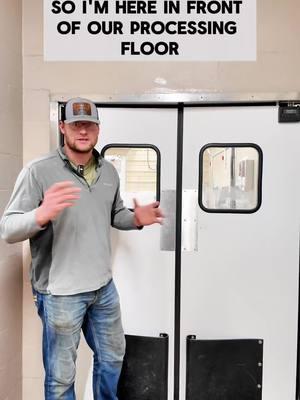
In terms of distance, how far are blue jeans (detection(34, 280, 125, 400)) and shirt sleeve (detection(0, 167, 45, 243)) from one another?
12.4 inches

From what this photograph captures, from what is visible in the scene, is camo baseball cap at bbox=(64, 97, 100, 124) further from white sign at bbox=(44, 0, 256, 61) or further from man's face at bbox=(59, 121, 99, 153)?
white sign at bbox=(44, 0, 256, 61)

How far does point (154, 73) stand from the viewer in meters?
2.05

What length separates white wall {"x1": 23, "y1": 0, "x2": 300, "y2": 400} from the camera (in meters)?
2.01

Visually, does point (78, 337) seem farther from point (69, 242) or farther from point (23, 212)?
point (23, 212)

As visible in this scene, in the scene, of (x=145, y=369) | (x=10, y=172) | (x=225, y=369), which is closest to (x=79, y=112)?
Answer: (x=10, y=172)

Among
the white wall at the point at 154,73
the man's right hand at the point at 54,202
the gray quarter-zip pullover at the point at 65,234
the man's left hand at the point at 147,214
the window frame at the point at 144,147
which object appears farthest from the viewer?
the window frame at the point at 144,147

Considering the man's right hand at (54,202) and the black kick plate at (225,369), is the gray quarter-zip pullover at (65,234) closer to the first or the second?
the man's right hand at (54,202)

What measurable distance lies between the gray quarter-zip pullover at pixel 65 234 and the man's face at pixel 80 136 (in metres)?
0.07

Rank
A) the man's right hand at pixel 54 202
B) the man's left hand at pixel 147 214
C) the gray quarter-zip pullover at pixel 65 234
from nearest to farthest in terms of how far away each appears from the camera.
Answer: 1. the man's right hand at pixel 54 202
2. the gray quarter-zip pullover at pixel 65 234
3. the man's left hand at pixel 147 214

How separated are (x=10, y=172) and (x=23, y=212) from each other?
53 cm

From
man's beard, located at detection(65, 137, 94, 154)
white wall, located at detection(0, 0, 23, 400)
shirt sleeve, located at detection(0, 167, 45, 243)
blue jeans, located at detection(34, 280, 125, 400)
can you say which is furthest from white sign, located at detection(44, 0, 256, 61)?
blue jeans, located at detection(34, 280, 125, 400)

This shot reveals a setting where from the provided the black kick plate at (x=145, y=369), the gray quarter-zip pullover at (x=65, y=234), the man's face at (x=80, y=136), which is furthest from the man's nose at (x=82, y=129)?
the black kick plate at (x=145, y=369)

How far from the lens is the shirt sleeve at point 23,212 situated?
4.78ft

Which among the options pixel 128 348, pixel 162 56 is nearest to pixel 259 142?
pixel 162 56
